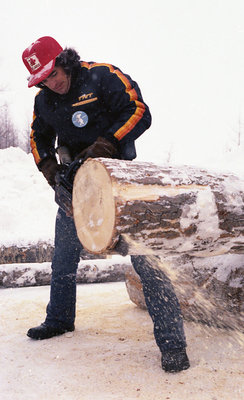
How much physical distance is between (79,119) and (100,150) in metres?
0.39

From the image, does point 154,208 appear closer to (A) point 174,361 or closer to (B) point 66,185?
(B) point 66,185

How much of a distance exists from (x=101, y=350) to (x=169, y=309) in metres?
0.58

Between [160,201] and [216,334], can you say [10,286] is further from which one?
[160,201]

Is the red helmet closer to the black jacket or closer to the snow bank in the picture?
the black jacket

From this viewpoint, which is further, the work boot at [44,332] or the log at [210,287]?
the work boot at [44,332]

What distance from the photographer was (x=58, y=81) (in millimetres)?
2305

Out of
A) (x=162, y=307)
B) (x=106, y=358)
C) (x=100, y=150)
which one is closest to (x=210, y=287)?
(x=162, y=307)

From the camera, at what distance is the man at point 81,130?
2.03 m

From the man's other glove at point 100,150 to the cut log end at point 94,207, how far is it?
0.22 metres

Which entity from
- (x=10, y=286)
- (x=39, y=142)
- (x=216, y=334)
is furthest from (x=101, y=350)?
(x=10, y=286)

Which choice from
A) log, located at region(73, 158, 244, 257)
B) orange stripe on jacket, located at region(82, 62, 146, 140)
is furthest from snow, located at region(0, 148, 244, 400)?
orange stripe on jacket, located at region(82, 62, 146, 140)

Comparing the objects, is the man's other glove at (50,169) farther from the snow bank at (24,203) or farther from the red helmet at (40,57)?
the snow bank at (24,203)

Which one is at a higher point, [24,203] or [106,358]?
[106,358]

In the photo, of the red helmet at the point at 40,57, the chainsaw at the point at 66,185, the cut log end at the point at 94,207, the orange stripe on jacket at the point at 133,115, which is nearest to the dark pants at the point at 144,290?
the chainsaw at the point at 66,185
